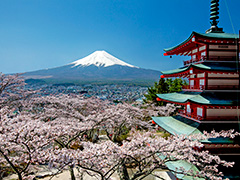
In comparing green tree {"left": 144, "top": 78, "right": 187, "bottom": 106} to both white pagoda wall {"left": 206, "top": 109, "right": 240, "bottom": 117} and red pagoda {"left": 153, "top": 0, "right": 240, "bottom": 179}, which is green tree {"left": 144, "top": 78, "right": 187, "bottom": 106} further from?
white pagoda wall {"left": 206, "top": 109, "right": 240, "bottom": 117}

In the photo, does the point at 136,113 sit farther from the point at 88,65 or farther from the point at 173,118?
the point at 88,65

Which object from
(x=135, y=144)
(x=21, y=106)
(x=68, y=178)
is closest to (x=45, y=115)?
(x=21, y=106)

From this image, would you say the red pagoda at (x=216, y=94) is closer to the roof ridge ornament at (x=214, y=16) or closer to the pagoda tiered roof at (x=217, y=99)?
the pagoda tiered roof at (x=217, y=99)

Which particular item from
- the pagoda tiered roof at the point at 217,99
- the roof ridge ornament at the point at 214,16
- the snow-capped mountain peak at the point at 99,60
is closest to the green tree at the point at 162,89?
the roof ridge ornament at the point at 214,16

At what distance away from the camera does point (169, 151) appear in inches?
174

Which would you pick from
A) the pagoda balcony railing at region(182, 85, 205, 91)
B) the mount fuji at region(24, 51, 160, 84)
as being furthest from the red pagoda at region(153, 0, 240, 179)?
the mount fuji at region(24, 51, 160, 84)

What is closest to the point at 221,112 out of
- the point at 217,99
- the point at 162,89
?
the point at 217,99

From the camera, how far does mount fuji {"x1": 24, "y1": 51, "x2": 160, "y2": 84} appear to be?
3312 inches

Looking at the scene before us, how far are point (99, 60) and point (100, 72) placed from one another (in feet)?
45.5

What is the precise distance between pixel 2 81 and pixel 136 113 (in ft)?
29.2

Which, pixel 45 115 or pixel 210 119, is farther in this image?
pixel 45 115

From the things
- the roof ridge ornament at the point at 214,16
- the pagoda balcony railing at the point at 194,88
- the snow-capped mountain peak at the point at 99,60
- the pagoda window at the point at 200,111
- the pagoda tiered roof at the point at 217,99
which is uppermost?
the snow-capped mountain peak at the point at 99,60

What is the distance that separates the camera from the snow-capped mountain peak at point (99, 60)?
99.3 metres

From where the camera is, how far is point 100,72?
93000mm
